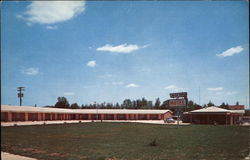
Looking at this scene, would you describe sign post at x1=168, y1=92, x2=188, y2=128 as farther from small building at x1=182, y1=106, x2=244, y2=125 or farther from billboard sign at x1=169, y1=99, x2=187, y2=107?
small building at x1=182, y1=106, x2=244, y2=125

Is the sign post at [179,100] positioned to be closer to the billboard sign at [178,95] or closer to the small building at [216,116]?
the billboard sign at [178,95]

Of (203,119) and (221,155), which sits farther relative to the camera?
(203,119)

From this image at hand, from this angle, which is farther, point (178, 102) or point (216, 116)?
point (216, 116)

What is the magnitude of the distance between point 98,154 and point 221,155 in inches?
282

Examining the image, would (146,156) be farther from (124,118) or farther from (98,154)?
(124,118)

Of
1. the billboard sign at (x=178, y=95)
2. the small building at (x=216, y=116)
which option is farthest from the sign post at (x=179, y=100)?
the small building at (x=216, y=116)

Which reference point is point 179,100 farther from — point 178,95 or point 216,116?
point 216,116

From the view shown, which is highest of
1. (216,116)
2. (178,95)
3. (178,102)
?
(178,95)

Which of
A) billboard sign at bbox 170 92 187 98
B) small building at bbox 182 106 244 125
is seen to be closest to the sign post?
billboard sign at bbox 170 92 187 98

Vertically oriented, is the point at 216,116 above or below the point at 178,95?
below

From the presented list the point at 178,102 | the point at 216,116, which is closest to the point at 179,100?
the point at 178,102

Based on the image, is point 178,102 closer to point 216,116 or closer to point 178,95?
point 178,95

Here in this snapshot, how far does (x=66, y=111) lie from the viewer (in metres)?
71.4

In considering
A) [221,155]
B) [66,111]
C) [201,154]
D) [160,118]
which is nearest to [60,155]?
[201,154]
